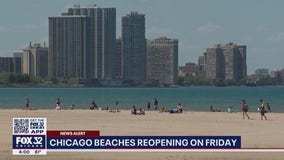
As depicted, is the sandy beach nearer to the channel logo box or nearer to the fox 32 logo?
the channel logo box

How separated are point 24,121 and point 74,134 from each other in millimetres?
2056

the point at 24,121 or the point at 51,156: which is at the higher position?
the point at 24,121

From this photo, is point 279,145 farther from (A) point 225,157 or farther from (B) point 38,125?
(B) point 38,125

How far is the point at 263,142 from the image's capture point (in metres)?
31.7

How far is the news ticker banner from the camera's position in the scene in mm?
20047

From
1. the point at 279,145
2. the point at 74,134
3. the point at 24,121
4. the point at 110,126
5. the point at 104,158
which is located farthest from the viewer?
the point at 110,126

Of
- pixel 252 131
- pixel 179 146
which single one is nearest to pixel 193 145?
pixel 179 146

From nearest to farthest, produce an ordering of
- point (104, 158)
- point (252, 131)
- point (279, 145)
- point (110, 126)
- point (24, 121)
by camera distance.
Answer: point (24, 121)
point (104, 158)
point (279, 145)
point (252, 131)
point (110, 126)

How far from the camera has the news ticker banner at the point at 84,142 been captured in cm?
2005

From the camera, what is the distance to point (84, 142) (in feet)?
69.7

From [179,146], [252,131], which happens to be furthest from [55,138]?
[252,131]

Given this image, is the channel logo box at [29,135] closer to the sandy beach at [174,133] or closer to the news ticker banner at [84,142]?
the news ticker banner at [84,142]

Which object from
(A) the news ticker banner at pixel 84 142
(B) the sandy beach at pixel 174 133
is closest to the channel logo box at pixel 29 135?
(A) the news ticker banner at pixel 84 142

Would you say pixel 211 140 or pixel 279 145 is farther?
pixel 279 145
